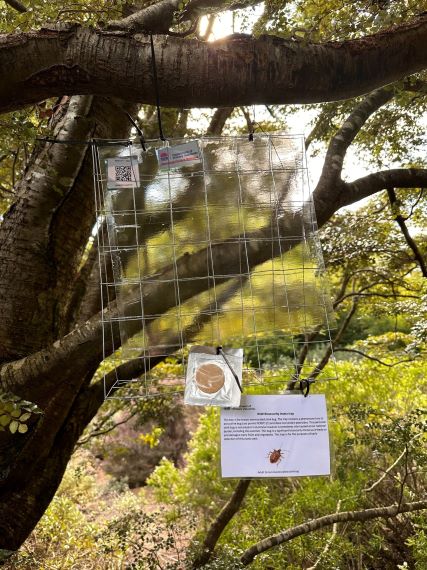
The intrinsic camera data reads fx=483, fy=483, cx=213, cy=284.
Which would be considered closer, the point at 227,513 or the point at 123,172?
the point at 123,172

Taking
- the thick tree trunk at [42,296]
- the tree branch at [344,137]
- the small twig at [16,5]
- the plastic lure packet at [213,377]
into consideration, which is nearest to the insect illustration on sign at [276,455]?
the plastic lure packet at [213,377]

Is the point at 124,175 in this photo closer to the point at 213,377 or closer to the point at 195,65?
the point at 195,65

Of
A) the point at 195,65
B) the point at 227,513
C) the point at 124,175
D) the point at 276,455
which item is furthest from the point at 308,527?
the point at 195,65

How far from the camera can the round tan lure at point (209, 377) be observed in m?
1.24

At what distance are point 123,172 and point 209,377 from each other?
630 millimetres

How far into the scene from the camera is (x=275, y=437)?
3.93 ft

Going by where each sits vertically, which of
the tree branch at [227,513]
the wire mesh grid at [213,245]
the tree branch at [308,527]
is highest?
the wire mesh grid at [213,245]

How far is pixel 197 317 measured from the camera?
1.42 metres

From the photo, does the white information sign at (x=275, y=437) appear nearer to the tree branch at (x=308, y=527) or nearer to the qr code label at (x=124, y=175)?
the qr code label at (x=124, y=175)

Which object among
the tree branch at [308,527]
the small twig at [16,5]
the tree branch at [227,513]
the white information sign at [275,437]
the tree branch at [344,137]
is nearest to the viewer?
the white information sign at [275,437]

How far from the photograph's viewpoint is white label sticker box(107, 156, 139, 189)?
138 cm

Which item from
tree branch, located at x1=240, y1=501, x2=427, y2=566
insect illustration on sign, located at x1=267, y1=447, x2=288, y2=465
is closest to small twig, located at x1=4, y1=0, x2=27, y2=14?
insect illustration on sign, located at x1=267, y1=447, x2=288, y2=465

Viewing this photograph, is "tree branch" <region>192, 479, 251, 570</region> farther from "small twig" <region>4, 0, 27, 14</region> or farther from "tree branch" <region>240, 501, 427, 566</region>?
"small twig" <region>4, 0, 27, 14</region>

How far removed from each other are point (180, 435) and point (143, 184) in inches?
307
